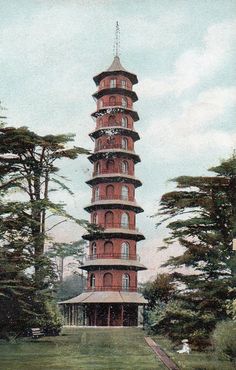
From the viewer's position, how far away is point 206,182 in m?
21.2

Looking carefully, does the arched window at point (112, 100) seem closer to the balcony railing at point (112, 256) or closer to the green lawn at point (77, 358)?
the balcony railing at point (112, 256)

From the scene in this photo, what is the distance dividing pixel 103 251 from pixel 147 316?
8926 millimetres

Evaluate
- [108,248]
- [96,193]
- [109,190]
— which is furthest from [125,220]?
[96,193]

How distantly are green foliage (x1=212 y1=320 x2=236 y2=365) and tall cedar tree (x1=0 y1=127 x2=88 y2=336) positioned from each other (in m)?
10.2

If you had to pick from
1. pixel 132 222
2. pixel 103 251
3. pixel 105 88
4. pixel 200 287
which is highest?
pixel 105 88

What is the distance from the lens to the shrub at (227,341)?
1568 centimetres

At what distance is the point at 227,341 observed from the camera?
15977 mm

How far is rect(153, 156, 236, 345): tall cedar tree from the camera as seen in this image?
19016 millimetres

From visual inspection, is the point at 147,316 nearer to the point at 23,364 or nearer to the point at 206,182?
the point at 206,182

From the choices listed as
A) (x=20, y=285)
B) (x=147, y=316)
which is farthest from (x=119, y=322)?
(x=20, y=285)

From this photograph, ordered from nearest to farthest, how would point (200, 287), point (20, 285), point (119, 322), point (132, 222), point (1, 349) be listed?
point (200, 287)
point (1, 349)
point (20, 285)
point (119, 322)
point (132, 222)

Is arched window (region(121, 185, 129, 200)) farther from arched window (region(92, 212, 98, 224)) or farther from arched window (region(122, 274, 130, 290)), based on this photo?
arched window (region(122, 274, 130, 290))

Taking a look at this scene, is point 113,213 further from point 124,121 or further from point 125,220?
point 124,121

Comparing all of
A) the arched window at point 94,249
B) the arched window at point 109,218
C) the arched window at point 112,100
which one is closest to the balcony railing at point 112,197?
the arched window at point 109,218
